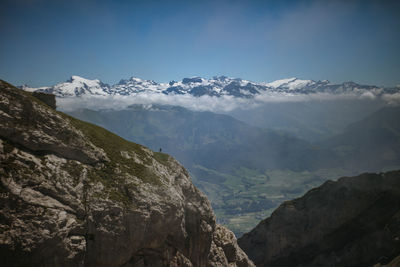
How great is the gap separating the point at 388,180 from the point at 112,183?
59.2 meters

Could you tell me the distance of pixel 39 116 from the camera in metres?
25.3

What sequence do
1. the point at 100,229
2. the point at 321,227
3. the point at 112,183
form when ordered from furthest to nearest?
the point at 321,227 → the point at 112,183 → the point at 100,229

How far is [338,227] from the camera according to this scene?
61.1 meters

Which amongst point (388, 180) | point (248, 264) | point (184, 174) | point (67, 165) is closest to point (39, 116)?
point (67, 165)

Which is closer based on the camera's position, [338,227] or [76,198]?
[76,198]

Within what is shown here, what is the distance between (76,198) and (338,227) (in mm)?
56362

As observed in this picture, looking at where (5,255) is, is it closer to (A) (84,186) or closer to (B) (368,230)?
(A) (84,186)

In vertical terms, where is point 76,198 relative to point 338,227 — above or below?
above

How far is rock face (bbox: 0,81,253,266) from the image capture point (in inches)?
808

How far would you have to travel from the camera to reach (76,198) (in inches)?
948

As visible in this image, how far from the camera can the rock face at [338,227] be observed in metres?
55.3

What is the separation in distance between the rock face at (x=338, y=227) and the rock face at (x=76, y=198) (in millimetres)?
38491

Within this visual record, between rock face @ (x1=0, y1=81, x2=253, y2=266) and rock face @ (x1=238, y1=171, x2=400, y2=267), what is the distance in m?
38.5

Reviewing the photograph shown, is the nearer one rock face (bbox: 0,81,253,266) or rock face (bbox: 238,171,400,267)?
rock face (bbox: 0,81,253,266)
